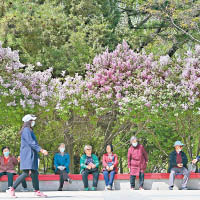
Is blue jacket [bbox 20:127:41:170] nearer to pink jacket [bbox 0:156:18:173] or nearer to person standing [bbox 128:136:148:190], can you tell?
pink jacket [bbox 0:156:18:173]

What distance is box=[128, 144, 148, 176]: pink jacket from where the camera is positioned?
43.6 feet

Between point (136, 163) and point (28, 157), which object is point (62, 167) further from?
point (28, 157)

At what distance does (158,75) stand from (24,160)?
6103 mm

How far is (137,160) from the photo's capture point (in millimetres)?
13430

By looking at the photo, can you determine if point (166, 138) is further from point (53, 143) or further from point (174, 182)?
point (174, 182)

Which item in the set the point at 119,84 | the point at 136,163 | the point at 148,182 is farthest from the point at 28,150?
the point at 119,84

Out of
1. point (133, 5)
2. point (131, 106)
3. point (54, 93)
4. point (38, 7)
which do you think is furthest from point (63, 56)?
point (133, 5)

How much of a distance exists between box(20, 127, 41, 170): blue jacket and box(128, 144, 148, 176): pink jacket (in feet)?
12.2

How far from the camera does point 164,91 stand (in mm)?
14594

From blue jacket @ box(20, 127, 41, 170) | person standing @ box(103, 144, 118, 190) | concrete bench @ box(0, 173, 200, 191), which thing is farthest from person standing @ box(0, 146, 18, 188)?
blue jacket @ box(20, 127, 41, 170)

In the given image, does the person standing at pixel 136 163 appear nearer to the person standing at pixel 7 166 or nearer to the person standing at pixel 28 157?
the person standing at pixel 7 166

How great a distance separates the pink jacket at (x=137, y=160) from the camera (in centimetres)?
1329

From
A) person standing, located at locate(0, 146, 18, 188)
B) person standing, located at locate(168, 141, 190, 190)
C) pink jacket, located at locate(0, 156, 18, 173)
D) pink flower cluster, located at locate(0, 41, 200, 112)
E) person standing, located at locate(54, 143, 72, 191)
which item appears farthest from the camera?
pink flower cluster, located at locate(0, 41, 200, 112)

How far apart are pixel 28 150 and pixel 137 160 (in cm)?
402
